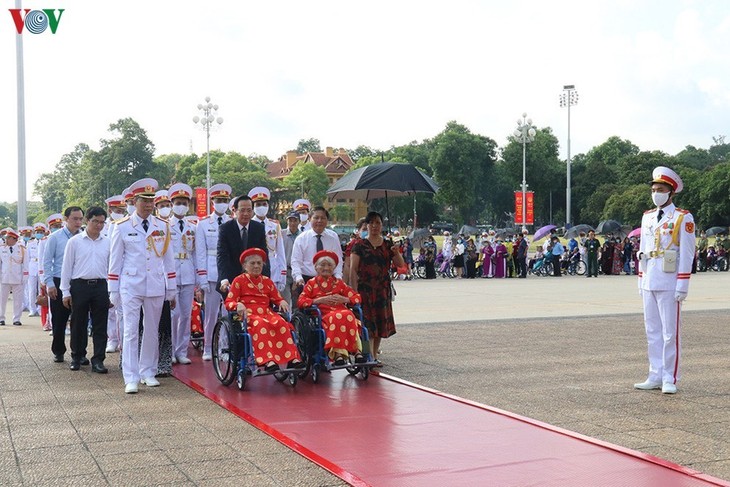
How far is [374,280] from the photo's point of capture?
930cm

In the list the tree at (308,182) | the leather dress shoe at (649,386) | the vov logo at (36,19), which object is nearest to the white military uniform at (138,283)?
the leather dress shoe at (649,386)

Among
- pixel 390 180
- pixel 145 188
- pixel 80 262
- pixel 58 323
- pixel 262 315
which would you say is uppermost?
pixel 390 180

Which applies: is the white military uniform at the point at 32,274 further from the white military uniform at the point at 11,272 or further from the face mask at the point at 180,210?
the face mask at the point at 180,210

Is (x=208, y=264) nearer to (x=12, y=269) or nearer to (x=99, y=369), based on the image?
(x=99, y=369)

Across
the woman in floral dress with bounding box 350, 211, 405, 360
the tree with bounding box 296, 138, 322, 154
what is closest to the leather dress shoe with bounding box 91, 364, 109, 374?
the woman in floral dress with bounding box 350, 211, 405, 360

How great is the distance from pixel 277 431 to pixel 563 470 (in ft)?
6.92

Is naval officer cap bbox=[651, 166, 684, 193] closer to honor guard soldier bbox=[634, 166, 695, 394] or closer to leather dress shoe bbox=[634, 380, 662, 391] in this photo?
A: honor guard soldier bbox=[634, 166, 695, 394]

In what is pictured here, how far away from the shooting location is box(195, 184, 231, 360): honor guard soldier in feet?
33.1

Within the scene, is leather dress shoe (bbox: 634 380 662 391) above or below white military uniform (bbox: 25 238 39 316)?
below

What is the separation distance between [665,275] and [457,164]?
7006 cm

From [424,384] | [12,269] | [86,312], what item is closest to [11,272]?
[12,269]

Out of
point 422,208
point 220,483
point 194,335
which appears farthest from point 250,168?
point 220,483

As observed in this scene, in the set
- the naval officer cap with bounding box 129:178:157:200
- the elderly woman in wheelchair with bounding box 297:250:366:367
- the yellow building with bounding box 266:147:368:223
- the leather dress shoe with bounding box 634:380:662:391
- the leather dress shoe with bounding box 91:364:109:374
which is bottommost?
the leather dress shoe with bounding box 91:364:109:374

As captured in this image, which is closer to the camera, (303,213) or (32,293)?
(303,213)
